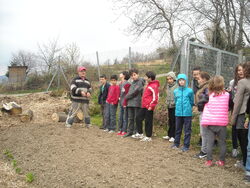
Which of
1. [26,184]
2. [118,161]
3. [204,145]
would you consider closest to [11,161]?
[26,184]

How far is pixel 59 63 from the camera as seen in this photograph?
47.6ft

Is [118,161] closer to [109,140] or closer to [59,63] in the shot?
[109,140]

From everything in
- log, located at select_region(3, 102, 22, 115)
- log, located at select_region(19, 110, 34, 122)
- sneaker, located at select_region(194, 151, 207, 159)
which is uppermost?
log, located at select_region(3, 102, 22, 115)

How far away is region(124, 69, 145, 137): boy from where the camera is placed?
6.34m

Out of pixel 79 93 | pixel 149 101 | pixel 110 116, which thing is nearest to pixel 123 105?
pixel 110 116

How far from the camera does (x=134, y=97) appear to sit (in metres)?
6.37

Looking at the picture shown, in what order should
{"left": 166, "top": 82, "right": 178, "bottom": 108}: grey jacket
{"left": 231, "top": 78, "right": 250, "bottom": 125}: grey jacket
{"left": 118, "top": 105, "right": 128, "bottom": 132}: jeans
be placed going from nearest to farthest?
1. {"left": 231, "top": 78, "right": 250, "bottom": 125}: grey jacket
2. {"left": 166, "top": 82, "right": 178, "bottom": 108}: grey jacket
3. {"left": 118, "top": 105, "right": 128, "bottom": 132}: jeans

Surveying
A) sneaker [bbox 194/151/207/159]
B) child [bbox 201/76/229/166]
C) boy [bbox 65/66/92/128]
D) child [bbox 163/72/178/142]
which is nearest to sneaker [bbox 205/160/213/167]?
child [bbox 201/76/229/166]

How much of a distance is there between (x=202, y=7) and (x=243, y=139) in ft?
29.3

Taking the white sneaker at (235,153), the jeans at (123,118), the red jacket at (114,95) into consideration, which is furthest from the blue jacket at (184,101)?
the red jacket at (114,95)

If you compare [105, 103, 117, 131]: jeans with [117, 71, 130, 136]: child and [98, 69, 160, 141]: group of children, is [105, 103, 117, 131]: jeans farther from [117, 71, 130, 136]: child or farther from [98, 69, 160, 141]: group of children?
[117, 71, 130, 136]: child

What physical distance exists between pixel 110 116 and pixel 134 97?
1326mm

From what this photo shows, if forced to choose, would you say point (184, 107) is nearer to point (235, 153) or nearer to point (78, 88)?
point (235, 153)

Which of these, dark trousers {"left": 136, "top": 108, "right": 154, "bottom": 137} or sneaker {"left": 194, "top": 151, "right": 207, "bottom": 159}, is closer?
sneaker {"left": 194, "top": 151, "right": 207, "bottom": 159}
